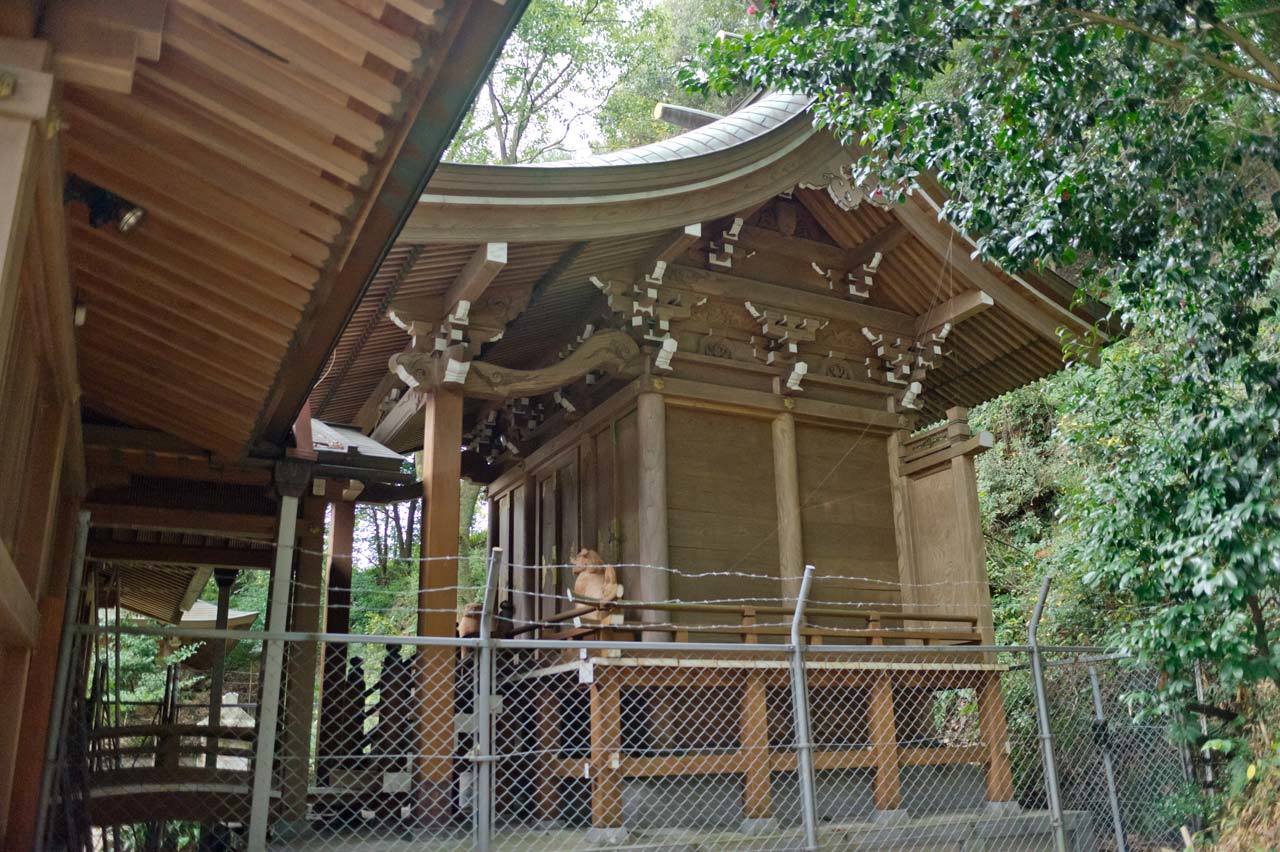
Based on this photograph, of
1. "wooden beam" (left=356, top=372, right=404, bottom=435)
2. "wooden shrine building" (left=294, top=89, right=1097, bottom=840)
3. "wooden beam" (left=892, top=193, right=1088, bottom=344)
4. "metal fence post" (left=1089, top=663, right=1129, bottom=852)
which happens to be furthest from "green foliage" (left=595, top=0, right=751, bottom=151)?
"metal fence post" (left=1089, top=663, right=1129, bottom=852)

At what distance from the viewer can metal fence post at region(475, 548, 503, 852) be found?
418 centimetres

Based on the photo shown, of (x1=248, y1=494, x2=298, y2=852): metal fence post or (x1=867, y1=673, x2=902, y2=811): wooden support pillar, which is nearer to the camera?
(x1=248, y1=494, x2=298, y2=852): metal fence post

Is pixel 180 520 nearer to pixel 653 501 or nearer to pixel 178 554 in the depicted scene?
pixel 178 554

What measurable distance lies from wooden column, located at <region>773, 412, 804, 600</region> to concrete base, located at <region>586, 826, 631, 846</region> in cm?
275

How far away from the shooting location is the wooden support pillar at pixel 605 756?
19.2 feet

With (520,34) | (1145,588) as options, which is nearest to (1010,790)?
(1145,588)

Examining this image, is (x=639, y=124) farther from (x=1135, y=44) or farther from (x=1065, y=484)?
(x=1135, y=44)

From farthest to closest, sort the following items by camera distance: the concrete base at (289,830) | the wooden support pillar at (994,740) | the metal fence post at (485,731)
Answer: the wooden support pillar at (994,740) < the concrete base at (289,830) < the metal fence post at (485,731)

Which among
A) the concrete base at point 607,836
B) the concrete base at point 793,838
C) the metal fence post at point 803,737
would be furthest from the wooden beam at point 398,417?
the metal fence post at point 803,737

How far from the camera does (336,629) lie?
7977 mm

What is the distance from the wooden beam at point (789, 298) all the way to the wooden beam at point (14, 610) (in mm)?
5432

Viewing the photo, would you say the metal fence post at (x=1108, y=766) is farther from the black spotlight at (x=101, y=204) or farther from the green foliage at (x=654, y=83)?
the green foliage at (x=654, y=83)

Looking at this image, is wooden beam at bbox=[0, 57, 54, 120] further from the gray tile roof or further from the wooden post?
the wooden post

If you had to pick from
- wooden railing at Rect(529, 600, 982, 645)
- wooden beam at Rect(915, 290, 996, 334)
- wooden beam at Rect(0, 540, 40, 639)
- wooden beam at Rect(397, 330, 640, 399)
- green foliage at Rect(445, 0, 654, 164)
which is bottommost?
wooden beam at Rect(0, 540, 40, 639)
